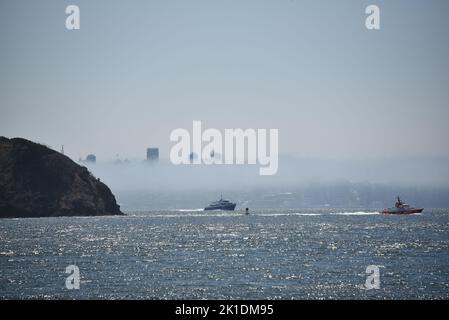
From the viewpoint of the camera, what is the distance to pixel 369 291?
205 feet

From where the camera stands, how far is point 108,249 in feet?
390

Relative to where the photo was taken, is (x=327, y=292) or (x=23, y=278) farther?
(x=23, y=278)

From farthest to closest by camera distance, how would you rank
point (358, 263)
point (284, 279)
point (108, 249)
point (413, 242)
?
1. point (413, 242)
2. point (108, 249)
3. point (358, 263)
4. point (284, 279)

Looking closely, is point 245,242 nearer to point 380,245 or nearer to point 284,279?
point 380,245

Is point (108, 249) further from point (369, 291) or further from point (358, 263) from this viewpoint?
point (369, 291)

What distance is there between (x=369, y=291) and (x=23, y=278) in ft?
135

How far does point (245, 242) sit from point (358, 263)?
Result: 155ft
